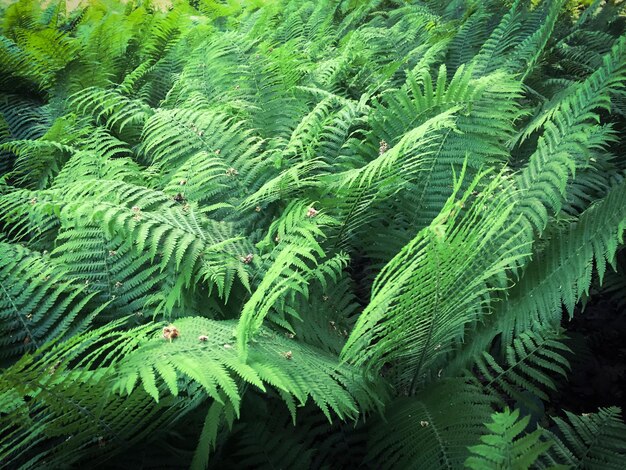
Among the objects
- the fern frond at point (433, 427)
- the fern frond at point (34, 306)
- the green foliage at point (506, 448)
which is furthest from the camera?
the fern frond at point (34, 306)

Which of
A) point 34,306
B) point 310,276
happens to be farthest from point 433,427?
point 34,306

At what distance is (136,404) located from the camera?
1.16 metres

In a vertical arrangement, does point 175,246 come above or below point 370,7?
below

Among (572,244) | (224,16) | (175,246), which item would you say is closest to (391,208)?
(572,244)

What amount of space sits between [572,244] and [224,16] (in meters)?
3.65

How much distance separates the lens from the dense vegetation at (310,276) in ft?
3.66

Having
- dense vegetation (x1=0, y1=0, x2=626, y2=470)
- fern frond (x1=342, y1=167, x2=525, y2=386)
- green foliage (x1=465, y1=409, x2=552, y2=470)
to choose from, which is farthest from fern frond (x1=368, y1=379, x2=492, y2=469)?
green foliage (x1=465, y1=409, x2=552, y2=470)

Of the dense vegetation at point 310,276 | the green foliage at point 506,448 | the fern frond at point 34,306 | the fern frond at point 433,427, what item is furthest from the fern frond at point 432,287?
the fern frond at point 34,306

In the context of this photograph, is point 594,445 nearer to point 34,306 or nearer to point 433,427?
point 433,427

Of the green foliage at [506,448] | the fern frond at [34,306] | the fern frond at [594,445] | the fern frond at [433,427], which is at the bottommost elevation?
the fern frond at [34,306]

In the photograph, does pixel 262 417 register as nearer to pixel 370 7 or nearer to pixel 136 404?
pixel 136 404

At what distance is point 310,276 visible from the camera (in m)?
1.55

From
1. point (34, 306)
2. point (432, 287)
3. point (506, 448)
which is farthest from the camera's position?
point (34, 306)

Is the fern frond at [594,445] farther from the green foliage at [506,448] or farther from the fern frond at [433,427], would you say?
the green foliage at [506,448]
